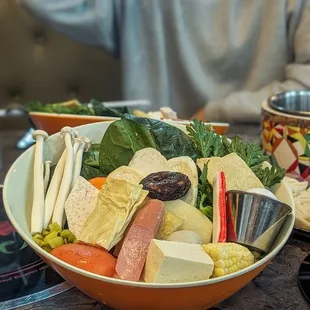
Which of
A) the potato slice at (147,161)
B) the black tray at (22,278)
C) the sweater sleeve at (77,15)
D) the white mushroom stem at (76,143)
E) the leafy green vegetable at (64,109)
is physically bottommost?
the black tray at (22,278)

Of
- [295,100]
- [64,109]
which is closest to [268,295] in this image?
[295,100]

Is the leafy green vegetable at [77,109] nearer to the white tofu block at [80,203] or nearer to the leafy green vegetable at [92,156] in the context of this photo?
the leafy green vegetable at [92,156]

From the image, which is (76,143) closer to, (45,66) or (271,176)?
(271,176)

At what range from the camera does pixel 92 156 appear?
59 cm

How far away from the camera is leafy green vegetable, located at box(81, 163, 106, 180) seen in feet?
1.88

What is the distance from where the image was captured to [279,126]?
28.0 inches

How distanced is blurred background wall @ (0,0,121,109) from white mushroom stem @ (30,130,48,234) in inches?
47.0

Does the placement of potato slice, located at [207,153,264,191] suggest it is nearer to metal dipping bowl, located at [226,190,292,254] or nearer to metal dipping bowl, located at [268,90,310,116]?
metal dipping bowl, located at [226,190,292,254]

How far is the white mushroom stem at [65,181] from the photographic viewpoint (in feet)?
1.65

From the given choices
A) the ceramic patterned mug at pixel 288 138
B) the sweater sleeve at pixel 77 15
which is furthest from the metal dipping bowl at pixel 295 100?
the sweater sleeve at pixel 77 15

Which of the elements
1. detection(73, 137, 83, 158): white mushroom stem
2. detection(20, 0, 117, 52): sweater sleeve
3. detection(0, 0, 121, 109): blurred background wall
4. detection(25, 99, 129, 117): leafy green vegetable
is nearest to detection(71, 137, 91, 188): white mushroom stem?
detection(73, 137, 83, 158): white mushroom stem

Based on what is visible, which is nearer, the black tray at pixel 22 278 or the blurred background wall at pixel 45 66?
the black tray at pixel 22 278

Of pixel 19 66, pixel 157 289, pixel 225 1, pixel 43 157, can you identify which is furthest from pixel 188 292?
pixel 19 66

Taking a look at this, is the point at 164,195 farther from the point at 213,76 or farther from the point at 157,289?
the point at 213,76
